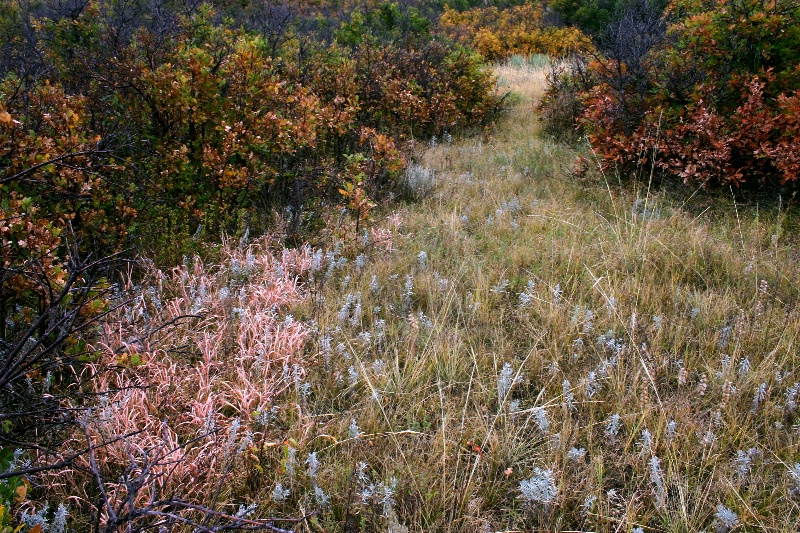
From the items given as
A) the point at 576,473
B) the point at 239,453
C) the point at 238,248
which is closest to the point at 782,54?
the point at 576,473

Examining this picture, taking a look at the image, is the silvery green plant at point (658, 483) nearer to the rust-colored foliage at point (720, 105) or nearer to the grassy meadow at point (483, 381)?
the grassy meadow at point (483, 381)

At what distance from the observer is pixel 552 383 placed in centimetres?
271

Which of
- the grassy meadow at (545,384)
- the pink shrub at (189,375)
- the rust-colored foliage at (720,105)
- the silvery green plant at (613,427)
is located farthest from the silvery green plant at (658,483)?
A: the rust-colored foliage at (720,105)

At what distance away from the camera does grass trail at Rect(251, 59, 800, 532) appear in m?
2.06

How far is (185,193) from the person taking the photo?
4199mm

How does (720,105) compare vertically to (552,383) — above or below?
above

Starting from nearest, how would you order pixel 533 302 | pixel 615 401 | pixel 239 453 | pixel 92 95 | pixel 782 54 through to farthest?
pixel 239 453
pixel 615 401
pixel 533 302
pixel 92 95
pixel 782 54

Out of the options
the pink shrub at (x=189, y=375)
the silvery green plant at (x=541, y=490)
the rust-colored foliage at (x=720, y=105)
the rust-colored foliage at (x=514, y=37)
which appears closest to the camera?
the silvery green plant at (x=541, y=490)

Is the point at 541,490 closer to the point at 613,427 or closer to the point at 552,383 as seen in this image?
the point at 613,427

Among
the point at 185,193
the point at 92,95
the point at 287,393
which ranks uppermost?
the point at 92,95

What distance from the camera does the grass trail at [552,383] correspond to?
6.76 feet

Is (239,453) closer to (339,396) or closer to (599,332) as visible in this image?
(339,396)

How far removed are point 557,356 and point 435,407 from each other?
29.2 inches

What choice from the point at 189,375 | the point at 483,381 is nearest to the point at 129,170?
the point at 189,375
